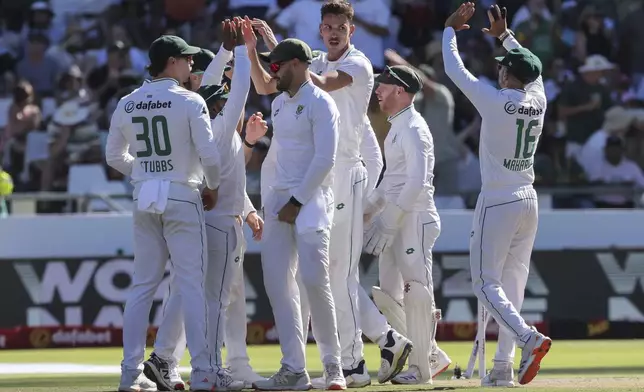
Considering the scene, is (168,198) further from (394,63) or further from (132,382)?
(394,63)

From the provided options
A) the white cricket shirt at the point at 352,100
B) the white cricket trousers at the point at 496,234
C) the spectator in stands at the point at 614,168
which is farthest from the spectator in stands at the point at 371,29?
the white cricket trousers at the point at 496,234

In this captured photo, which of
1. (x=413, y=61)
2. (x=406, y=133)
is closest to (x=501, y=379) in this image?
(x=406, y=133)

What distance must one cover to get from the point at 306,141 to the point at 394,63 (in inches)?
293

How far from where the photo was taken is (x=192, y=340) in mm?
8539

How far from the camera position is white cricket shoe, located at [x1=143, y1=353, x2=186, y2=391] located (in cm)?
888

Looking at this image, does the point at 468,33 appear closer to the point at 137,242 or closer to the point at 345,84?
the point at 345,84

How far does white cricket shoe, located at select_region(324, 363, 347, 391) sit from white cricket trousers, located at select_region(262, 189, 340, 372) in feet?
0.12

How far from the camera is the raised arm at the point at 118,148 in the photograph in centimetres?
873

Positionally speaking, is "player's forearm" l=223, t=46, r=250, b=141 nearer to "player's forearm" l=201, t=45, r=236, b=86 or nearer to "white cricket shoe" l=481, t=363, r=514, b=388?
"player's forearm" l=201, t=45, r=236, b=86

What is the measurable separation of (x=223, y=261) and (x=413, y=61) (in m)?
9.20

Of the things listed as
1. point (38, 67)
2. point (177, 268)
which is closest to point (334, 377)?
point (177, 268)

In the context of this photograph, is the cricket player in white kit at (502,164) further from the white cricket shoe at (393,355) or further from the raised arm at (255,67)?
the raised arm at (255,67)

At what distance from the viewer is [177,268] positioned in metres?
8.58

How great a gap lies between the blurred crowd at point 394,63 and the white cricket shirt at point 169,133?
7063 mm
